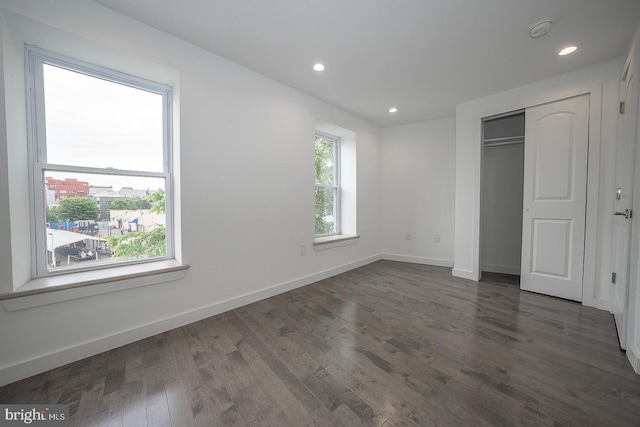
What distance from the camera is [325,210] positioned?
13.1ft

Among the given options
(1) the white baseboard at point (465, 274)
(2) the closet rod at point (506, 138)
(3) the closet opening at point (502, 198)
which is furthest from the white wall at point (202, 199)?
(3) the closet opening at point (502, 198)

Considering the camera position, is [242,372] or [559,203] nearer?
[242,372]

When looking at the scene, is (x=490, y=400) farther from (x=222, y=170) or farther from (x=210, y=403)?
(x=222, y=170)

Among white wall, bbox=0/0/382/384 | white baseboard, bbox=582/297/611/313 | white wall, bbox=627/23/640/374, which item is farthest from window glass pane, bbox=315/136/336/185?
white baseboard, bbox=582/297/611/313

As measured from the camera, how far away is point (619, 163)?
2.26 m

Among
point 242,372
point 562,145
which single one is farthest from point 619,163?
point 242,372

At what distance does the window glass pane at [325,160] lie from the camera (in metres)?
3.88

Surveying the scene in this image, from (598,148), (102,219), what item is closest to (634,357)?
(598,148)

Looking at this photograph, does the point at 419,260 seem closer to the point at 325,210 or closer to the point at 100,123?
the point at 325,210

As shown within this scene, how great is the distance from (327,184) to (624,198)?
10.6 feet

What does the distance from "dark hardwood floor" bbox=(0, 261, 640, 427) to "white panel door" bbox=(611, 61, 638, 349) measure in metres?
0.24

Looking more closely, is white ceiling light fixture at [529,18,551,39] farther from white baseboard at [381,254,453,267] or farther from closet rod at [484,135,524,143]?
white baseboard at [381,254,453,267]

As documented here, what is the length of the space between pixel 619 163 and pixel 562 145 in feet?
1.69

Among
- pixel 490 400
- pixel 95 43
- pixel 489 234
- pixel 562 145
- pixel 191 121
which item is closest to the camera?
pixel 490 400
